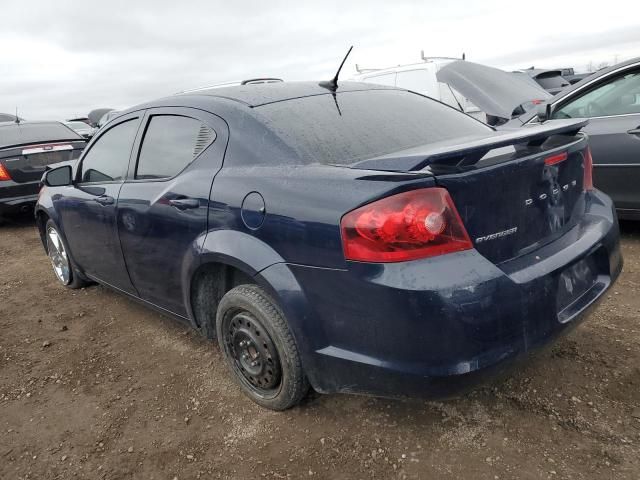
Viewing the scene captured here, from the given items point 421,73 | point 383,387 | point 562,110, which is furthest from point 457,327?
point 421,73

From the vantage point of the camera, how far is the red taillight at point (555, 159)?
2087 millimetres

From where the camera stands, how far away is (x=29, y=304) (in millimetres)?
4191

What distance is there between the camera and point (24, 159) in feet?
21.7

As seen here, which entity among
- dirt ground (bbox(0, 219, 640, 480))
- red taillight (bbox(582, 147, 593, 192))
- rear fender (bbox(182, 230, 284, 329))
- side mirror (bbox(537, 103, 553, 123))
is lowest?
dirt ground (bbox(0, 219, 640, 480))

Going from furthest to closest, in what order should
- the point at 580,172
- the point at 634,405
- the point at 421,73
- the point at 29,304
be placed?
the point at 421,73 → the point at 29,304 → the point at 580,172 → the point at 634,405

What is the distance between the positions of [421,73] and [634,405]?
644 cm

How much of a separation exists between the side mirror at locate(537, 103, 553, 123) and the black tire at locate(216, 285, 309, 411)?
3.17 metres

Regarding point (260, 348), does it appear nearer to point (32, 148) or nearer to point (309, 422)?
point (309, 422)

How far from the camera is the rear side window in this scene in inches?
103

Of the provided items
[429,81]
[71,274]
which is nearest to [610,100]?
[429,81]

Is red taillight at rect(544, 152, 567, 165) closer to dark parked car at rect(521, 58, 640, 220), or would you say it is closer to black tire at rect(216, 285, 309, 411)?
black tire at rect(216, 285, 309, 411)

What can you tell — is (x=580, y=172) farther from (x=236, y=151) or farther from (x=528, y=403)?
(x=236, y=151)

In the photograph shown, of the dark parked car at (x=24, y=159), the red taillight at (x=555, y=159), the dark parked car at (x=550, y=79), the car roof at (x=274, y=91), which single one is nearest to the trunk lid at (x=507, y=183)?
the red taillight at (x=555, y=159)

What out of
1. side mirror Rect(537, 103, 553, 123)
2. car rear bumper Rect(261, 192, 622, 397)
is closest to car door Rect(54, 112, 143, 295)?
car rear bumper Rect(261, 192, 622, 397)
